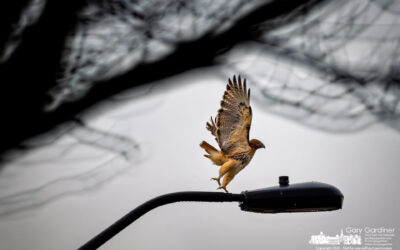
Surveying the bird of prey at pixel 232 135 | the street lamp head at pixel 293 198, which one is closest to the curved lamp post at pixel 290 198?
the street lamp head at pixel 293 198

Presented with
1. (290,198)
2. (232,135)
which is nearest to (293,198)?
(290,198)

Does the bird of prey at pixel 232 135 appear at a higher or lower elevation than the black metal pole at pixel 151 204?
higher

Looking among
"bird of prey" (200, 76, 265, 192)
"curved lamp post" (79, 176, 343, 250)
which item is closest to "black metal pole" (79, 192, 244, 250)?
"curved lamp post" (79, 176, 343, 250)

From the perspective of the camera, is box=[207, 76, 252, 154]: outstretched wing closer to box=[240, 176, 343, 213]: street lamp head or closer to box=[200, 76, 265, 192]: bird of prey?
box=[200, 76, 265, 192]: bird of prey

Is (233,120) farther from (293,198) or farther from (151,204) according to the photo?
(151,204)

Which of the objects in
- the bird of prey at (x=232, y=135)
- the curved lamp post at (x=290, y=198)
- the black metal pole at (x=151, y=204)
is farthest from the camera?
the bird of prey at (x=232, y=135)

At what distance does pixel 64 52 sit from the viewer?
6.24 feet

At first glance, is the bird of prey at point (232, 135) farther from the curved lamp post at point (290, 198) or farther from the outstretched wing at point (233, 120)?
the curved lamp post at point (290, 198)

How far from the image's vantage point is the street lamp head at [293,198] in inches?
45.8

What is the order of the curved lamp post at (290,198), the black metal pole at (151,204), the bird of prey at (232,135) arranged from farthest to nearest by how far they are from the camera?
the bird of prey at (232,135)
the curved lamp post at (290,198)
the black metal pole at (151,204)

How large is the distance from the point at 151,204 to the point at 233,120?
29.4 inches

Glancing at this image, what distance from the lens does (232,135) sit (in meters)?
1.64

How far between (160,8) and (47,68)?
0.79 meters

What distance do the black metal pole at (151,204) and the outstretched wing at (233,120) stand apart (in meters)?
0.48
